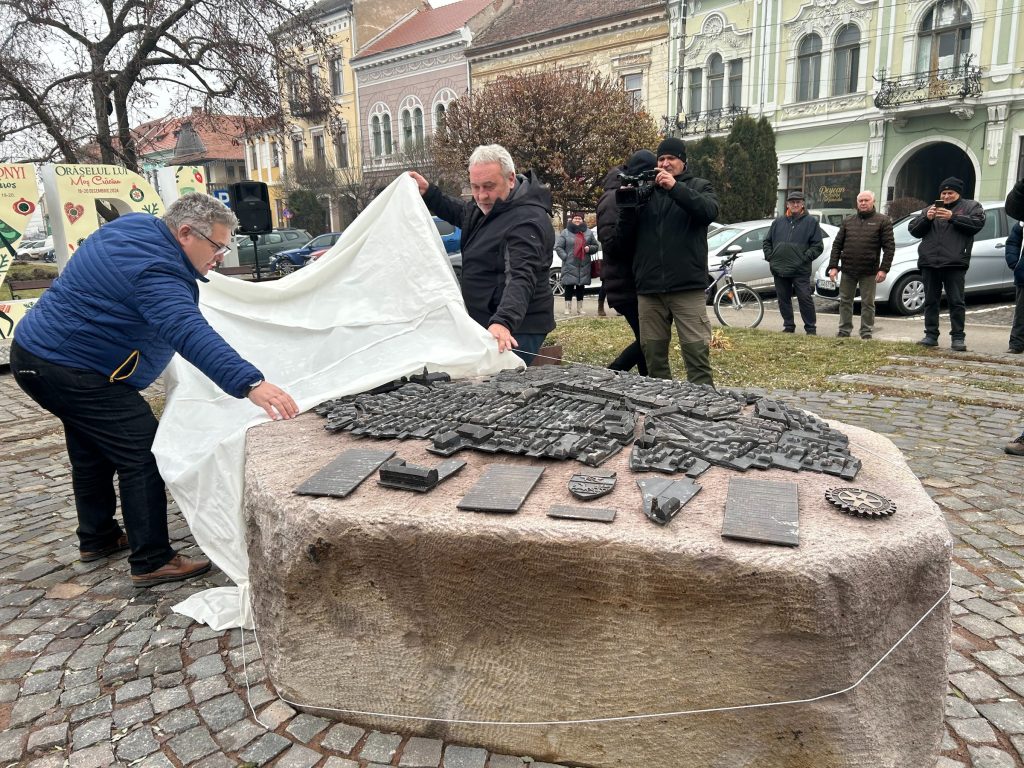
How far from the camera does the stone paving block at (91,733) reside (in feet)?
8.23

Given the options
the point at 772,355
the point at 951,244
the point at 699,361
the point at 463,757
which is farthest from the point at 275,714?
the point at 951,244

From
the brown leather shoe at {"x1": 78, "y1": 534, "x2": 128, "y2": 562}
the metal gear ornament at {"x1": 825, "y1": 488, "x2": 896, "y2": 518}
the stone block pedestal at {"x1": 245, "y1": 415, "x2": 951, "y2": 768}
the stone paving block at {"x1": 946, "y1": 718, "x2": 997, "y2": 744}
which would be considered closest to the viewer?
the stone block pedestal at {"x1": 245, "y1": 415, "x2": 951, "y2": 768}

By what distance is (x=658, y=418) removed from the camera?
3027 mm

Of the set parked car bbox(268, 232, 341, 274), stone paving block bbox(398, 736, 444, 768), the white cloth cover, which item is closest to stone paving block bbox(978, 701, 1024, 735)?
stone paving block bbox(398, 736, 444, 768)

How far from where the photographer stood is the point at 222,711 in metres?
2.64

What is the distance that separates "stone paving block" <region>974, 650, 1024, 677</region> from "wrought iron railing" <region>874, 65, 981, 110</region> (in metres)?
22.8

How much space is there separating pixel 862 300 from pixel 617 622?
822 centimetres

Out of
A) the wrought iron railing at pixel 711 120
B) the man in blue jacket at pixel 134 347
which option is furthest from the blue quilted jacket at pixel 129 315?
the wrought iron railing at pixel 711 120

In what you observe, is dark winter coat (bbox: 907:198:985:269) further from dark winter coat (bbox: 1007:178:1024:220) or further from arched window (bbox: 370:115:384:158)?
arched window (bbox: 370:115:384:158)

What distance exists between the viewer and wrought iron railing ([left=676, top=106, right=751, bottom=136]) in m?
25.9

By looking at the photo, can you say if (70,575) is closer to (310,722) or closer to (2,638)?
(2,638)

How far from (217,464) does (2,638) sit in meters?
1.17

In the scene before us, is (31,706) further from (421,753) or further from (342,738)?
(421,753)

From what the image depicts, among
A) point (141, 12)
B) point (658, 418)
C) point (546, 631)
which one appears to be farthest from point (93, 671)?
point (141, 12)
